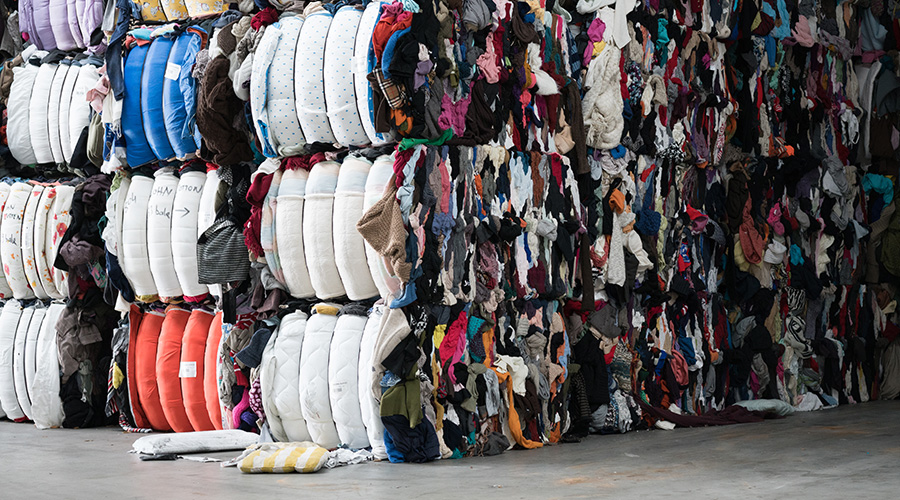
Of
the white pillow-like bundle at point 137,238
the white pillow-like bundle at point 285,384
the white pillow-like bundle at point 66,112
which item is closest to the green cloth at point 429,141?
the white pillow-like bundle at point 285,384

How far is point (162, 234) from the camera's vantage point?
6.88 m

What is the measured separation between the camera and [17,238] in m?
7.62

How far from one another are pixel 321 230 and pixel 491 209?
0.91 metres

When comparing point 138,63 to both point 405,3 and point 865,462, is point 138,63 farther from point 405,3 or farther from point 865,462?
point 865,462

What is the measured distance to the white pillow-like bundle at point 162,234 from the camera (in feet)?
22.6

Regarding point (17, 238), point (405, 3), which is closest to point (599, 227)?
point (405, 3)

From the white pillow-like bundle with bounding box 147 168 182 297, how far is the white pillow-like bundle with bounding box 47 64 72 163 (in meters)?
1.04

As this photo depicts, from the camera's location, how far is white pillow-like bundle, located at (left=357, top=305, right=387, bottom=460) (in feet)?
18.8

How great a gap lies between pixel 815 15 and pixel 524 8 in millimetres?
3247

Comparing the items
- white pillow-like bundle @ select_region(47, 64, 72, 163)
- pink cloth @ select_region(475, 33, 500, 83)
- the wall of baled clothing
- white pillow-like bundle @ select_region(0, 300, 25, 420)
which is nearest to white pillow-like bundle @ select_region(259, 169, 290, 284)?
the wall of baled clothing

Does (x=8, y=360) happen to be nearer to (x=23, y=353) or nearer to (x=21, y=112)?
(x=23, y=353)

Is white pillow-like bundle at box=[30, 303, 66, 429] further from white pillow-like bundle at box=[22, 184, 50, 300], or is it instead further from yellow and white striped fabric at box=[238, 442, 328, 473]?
yellow and white striped fabric at box=[238, 442, 328, 473]

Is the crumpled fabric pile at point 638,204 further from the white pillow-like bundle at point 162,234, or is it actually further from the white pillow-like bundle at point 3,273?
the white pillow-like bundle at point 3,273

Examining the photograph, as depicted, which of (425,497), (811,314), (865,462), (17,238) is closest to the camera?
(425,497)
